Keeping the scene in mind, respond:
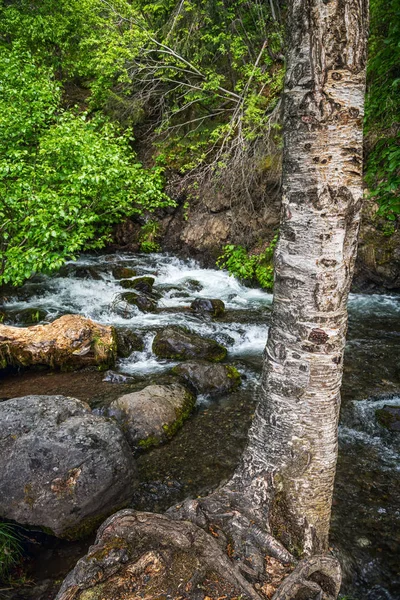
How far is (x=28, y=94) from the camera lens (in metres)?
8.55

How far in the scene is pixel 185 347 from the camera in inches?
294

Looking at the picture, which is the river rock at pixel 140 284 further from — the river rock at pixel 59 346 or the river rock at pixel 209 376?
the river rock at pixel 209 376

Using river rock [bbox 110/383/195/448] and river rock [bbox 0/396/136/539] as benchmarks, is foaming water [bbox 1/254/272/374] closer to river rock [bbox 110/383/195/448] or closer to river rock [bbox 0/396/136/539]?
river rock [bbox 110/383/195/448]

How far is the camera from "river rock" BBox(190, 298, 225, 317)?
9.62 meters

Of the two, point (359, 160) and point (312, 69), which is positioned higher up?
point (312, 69)

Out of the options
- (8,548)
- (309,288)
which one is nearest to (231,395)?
(8,548)

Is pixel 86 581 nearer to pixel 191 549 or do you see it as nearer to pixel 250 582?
pixel 191 549

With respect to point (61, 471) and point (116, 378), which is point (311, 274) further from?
point (116, 378)

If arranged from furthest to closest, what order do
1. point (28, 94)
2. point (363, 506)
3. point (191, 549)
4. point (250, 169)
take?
1. point (250, 169)
2. point (28, 94)
3. point (363, 506)
4. point (191, 549)

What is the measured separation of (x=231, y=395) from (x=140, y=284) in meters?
5.88

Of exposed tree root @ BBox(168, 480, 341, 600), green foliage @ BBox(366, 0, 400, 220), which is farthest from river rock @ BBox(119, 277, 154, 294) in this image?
exposed tree root @ BBox(168, 480, 341, 600)

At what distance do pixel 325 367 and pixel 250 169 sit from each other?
8107 mm

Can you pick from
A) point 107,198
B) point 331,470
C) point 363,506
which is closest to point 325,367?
point 331,470

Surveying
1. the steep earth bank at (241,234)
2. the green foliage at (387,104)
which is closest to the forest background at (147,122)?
the green foliage at (387,104)
